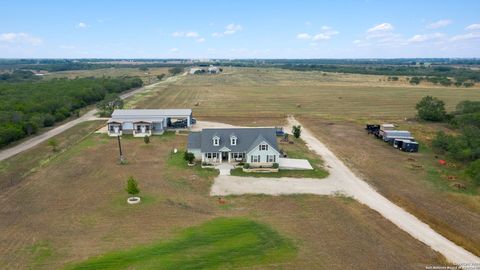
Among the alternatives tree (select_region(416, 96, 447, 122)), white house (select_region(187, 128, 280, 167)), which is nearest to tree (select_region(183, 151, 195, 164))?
white house (select_region(187, 128, 280, 167))

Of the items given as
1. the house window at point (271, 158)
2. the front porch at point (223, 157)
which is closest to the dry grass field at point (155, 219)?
the front porch at point (223, 157)

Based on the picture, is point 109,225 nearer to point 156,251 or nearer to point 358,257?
point 156,251

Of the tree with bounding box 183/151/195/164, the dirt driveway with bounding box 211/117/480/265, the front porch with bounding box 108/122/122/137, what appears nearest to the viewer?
the dirt driveway with bounding box 211/117/480/265

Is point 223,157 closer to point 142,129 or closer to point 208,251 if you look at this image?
point 208,251

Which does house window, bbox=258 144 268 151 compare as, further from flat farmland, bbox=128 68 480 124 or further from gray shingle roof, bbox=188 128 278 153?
flat farmland, bbox=128 68 480 124

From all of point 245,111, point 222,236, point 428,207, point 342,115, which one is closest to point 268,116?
point 245,111

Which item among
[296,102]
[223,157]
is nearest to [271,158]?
[223,157]
